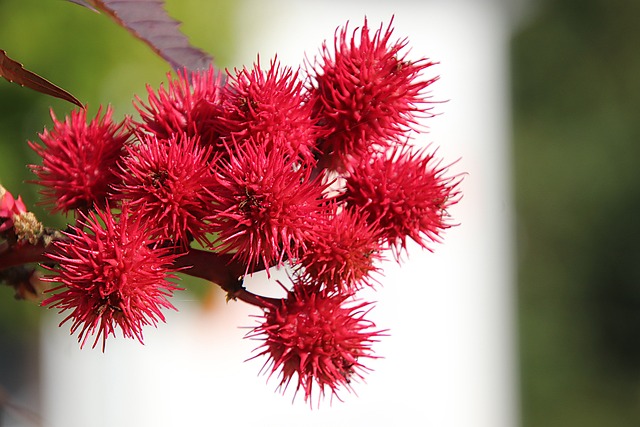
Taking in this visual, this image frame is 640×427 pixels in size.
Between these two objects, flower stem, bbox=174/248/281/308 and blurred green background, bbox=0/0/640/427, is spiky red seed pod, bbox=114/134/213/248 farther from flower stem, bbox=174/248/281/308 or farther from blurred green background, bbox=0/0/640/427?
blurred green background, bbox=0/0/640/427

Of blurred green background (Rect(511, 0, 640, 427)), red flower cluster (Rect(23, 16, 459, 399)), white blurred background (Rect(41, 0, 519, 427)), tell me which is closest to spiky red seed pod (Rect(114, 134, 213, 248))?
red flower cluster (Rect(23, 16, 459, 399))

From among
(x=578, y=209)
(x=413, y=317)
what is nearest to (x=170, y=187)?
(x=413, y=317)

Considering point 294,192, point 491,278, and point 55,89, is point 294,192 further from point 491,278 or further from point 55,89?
point 491,278

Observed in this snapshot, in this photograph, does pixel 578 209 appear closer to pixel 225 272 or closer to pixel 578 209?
pixel 578 209

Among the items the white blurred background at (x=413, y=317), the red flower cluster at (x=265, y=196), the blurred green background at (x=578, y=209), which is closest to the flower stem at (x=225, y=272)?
the red flower cluster at (x=265, y=196)

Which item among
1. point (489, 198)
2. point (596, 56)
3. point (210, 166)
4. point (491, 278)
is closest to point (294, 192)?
point (210, 166)
